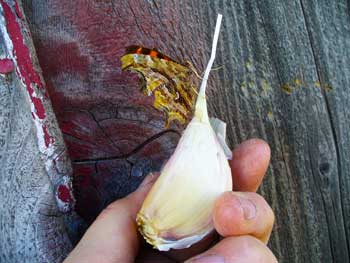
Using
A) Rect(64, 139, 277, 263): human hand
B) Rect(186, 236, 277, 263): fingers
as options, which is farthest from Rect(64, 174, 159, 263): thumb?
Rect(186, 236, 277, 263): fingers

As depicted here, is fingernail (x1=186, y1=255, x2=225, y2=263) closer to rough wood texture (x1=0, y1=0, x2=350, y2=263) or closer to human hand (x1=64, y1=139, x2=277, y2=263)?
human hand (x1=64, y1=139, x2=277, y2=263)

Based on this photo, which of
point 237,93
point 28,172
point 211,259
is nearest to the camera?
point 211,259

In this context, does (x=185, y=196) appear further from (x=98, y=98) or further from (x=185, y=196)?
(x=98, y=98)

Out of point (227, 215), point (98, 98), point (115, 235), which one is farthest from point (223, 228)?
point (98, 98)

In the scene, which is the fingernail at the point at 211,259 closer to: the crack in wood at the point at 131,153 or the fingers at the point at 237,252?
the fingers at the point at 237,252

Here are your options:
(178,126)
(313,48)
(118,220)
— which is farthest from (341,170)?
(118,220)

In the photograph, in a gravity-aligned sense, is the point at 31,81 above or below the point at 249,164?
above

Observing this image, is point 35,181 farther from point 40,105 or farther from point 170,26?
point 170,26
